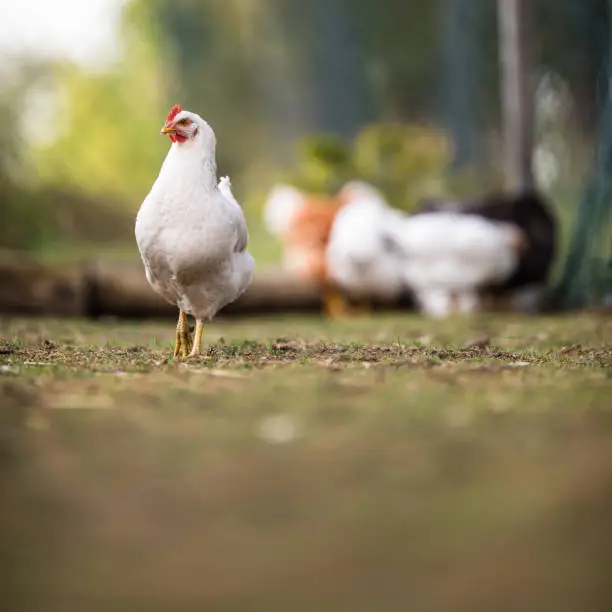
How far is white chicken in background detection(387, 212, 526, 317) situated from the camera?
5.89 metres

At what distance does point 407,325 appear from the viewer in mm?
4852

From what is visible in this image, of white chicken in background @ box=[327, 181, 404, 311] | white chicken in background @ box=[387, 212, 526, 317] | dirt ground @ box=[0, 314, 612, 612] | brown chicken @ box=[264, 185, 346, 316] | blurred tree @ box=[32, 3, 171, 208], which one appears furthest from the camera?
blurred tree @ box=[32, 3, 171, 208]

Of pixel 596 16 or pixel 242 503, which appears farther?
pixel 596 16

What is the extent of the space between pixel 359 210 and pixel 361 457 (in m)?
4.89

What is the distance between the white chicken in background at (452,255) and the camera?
19.3 ft

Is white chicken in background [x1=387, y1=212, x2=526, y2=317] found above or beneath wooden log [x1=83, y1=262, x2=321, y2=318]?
above

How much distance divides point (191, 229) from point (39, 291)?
3.20 metres

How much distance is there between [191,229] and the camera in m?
2.79

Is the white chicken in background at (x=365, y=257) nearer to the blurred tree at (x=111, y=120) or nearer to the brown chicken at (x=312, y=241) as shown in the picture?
the brown chicken at (x=312, y=241)

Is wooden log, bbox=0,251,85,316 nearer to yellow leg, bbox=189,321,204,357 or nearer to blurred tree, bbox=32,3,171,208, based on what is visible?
yellow leg, bbox=189,321,204,357

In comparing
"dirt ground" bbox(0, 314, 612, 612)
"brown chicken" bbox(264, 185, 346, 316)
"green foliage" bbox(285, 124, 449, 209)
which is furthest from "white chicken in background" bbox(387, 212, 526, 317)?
"dirt ground" bbox(0, 314, 612, 612)

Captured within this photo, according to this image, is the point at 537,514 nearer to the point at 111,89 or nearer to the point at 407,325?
the point at 407,325

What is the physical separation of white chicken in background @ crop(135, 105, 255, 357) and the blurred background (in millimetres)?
3607

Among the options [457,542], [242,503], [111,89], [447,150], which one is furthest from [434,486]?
[111,89]
